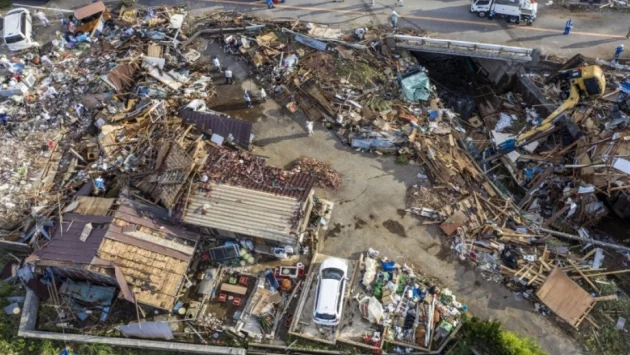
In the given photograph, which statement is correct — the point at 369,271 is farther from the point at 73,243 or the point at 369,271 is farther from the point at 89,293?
the point at 73,243

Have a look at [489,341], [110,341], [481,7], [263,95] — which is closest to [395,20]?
[481,7]

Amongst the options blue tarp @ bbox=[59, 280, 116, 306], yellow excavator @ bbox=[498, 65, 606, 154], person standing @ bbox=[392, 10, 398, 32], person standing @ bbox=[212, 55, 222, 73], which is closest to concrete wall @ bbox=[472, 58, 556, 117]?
yellow excavator @ bbox=[498, 65, 606, 154]

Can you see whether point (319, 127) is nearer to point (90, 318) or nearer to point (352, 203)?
point (352, 203)

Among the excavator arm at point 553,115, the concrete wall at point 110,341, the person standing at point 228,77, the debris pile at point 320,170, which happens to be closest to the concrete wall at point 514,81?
the excavator arm at point 553,115

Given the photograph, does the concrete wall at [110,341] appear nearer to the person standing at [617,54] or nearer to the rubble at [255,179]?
the rubble at [255,179]

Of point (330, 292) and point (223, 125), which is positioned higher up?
point (223, 125)

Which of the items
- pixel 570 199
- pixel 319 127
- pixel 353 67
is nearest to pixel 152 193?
pixel 319 127
